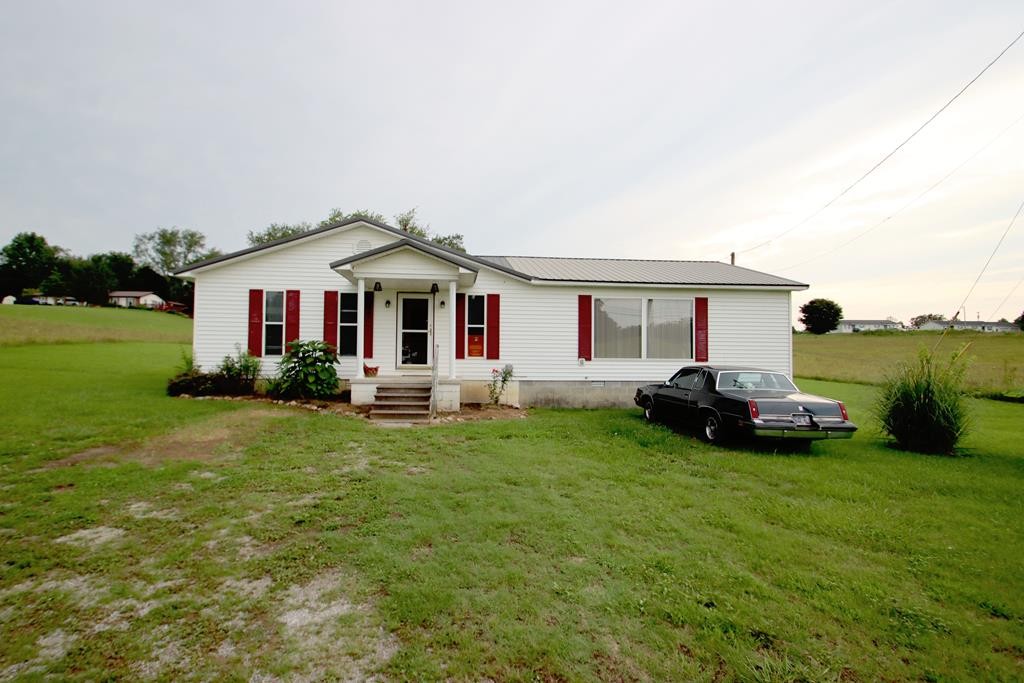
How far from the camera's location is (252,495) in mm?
5113

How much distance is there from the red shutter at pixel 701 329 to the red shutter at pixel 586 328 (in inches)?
130

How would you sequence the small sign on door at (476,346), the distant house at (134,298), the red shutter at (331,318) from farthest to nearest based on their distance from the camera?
the distant house at (134,298)
the small sign on door at (476,346)
the red shutter at (331,318)

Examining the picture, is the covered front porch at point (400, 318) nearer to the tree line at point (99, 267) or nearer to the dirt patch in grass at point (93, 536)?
the dirt patch in grass at point (93, 536)

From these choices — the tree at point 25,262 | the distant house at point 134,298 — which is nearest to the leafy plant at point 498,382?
the distant house at point 134,298

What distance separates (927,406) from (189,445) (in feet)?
44.7

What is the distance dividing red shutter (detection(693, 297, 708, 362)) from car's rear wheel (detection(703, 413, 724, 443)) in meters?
5.13

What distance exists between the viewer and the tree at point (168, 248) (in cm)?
7231

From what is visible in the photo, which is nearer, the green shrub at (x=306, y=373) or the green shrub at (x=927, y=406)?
the green shrub at (x=927, y=406)

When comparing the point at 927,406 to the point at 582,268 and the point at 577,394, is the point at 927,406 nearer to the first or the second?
the point at 577,394

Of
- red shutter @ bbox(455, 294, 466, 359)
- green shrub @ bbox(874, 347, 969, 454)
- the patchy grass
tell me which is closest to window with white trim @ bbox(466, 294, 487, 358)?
red shutter @ bbox(455, 294, 466, 359)

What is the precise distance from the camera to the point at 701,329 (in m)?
13.4

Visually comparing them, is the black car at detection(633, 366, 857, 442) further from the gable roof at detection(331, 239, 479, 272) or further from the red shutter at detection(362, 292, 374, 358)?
the red shutter at detection(362, 292, 374, 358)

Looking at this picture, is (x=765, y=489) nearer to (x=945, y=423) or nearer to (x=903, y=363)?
(x=945, y=423)

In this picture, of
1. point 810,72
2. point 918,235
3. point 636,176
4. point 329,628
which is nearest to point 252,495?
point 329,628
